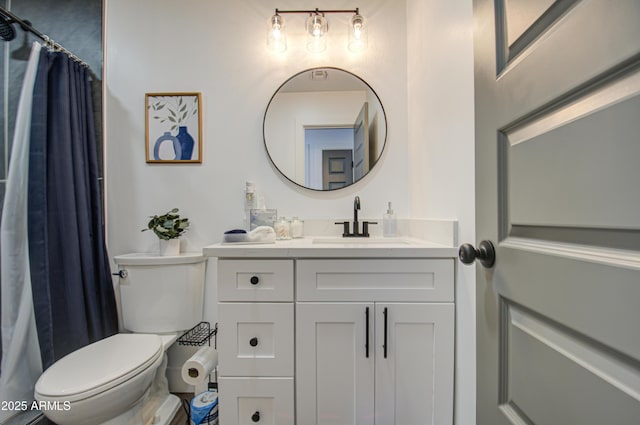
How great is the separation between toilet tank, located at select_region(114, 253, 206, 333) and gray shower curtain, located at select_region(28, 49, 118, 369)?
15 centimetres

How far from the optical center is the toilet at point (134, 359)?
0.84 meters

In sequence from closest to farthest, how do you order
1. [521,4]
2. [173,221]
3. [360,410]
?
[521,4], [360,410], [173,221]

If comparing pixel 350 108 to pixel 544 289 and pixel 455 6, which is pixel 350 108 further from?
pixel 544 289

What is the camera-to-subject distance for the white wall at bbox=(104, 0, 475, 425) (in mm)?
1493

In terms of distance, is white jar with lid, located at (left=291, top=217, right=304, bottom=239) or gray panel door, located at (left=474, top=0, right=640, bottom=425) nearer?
gray panel door, located at (left=474, top=0, right=640, bottom=425)

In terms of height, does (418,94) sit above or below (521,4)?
above

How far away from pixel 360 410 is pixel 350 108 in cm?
151

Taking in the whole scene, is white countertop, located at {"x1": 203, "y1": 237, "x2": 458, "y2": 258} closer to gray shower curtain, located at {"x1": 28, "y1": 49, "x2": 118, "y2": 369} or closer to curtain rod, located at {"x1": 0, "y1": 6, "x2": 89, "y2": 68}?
gray shower curtain, located at {"x1": 28, "y1": 49, "x2": 118, "y2": 369}

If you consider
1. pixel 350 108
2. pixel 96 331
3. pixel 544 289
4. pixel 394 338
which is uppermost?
pixel 350 108

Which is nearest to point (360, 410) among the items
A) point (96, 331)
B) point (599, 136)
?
point (599, 136)

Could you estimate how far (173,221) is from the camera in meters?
1.39

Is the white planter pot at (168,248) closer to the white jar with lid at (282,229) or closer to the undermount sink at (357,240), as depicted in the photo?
the white jar with lid at (282,229)

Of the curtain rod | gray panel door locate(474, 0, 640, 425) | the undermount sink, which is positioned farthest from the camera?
the undermount sink

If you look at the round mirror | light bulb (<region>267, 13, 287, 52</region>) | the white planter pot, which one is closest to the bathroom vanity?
the white planter pot
